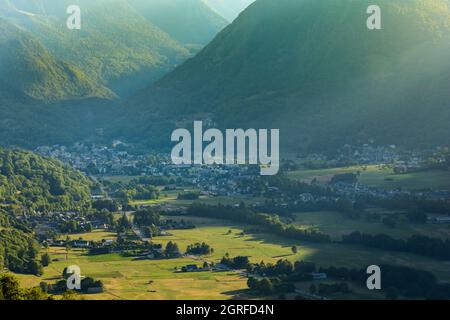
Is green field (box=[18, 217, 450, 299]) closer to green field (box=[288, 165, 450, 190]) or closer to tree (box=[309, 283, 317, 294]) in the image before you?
tree (box=[309, 283, 317, 294])

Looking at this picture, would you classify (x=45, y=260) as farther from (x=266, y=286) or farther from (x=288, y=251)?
(x=288, y=251)

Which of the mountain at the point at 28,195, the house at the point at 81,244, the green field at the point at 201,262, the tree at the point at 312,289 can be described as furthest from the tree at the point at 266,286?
the house at the point at 81,244

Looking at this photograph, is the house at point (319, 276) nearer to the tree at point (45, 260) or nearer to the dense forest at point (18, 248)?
the dense forest at point (18, 248)
